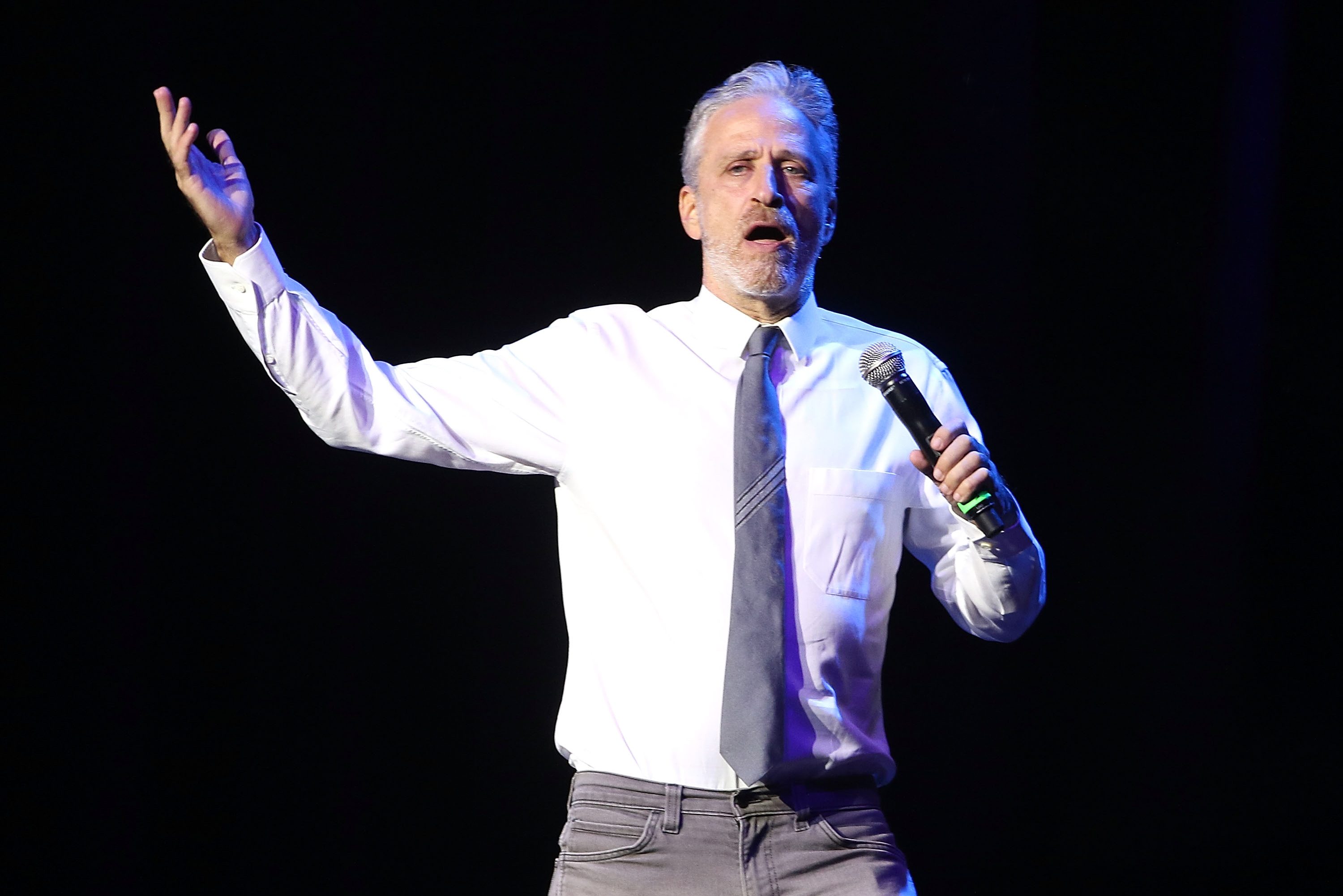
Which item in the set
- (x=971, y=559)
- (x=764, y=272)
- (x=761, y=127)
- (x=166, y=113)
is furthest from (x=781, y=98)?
(x=166, y=113)

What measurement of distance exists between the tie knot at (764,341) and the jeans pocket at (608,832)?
2.21 feet

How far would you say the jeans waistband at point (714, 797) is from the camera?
152 cm

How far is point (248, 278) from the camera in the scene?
5.31 ft

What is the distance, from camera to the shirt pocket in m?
1.67

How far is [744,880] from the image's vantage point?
149 cm

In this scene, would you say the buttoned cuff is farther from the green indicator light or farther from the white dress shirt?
the green indicator light

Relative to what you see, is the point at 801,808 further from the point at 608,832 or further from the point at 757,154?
the point at 757,154

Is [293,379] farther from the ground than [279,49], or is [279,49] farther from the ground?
[279,49]

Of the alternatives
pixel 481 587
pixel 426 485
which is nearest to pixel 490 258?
pixel 426 485

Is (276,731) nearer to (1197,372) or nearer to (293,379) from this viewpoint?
(293,379)

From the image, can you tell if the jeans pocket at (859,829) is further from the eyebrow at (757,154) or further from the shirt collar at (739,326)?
the eyebrow at (757,154)

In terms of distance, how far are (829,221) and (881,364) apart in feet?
2.03

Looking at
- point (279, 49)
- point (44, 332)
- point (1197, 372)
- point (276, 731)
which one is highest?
point (279, 49)

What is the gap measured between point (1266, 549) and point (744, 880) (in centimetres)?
190
